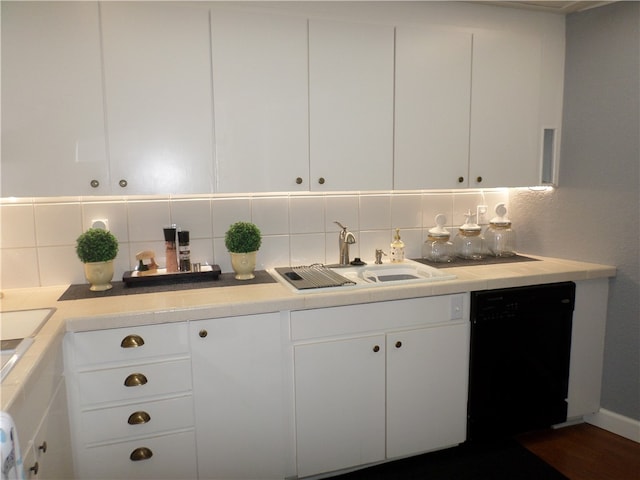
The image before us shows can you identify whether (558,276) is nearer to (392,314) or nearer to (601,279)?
(601,279)

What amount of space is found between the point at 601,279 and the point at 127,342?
2274mm

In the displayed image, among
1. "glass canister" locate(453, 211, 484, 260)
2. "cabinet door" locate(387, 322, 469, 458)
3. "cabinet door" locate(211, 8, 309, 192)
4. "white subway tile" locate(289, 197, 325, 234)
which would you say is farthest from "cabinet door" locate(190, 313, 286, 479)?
"glass canister" locate(453, 211, 484, 260)

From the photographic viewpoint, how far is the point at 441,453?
2.25 metres

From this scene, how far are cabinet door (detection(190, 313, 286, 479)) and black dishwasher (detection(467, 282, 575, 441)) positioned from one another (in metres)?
0.96

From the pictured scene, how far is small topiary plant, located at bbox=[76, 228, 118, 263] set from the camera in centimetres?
192

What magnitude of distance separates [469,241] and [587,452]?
122 centimetres

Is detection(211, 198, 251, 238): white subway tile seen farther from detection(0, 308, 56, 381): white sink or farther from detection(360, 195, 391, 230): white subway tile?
detection(0, 308, 56, 381): white sink

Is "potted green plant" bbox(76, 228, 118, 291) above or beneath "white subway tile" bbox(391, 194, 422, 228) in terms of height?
beneath

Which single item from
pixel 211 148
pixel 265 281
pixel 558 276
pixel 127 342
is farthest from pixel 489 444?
pixel 211 148

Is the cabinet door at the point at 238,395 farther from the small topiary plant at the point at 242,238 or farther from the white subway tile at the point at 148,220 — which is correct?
the white subway tile at the point at 148,220

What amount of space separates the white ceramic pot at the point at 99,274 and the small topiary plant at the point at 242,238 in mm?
524

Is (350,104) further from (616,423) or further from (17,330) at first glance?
(616,423)

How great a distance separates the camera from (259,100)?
2.00 meters

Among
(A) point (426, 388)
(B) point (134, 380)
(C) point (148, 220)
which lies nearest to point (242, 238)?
(C) point (148, 220)
